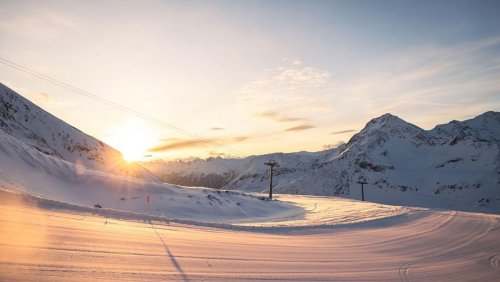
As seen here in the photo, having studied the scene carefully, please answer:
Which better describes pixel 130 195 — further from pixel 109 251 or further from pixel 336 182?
pixel 336 182

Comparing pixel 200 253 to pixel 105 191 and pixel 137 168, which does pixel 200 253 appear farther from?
pixel 137 168

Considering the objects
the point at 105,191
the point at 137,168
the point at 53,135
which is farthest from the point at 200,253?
the point at 137,168

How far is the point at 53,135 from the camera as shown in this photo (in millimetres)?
66500

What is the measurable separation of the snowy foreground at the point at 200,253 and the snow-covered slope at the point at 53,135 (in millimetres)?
54531

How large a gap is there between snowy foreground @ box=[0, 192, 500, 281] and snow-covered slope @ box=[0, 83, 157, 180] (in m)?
54.5

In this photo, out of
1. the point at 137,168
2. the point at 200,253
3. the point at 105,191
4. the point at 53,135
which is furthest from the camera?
the point at 137,168

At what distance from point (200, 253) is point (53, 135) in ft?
228

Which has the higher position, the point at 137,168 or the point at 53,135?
the point at 53,135

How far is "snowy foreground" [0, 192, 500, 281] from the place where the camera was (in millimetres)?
6062

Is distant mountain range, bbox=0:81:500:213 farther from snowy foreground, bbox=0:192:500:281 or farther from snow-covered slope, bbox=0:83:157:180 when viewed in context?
snowy foreground, bbox=0:192:500:281

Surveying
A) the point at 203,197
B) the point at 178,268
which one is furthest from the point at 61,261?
the point at 203,197

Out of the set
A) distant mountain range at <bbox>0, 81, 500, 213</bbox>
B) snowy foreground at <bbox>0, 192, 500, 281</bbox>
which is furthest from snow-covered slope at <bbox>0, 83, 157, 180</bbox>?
snowy foreground at <bbox>0, 192, 500, 281</bbox>

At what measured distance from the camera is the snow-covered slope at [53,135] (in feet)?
194

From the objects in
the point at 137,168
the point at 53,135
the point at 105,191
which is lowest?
the point at 105,191
